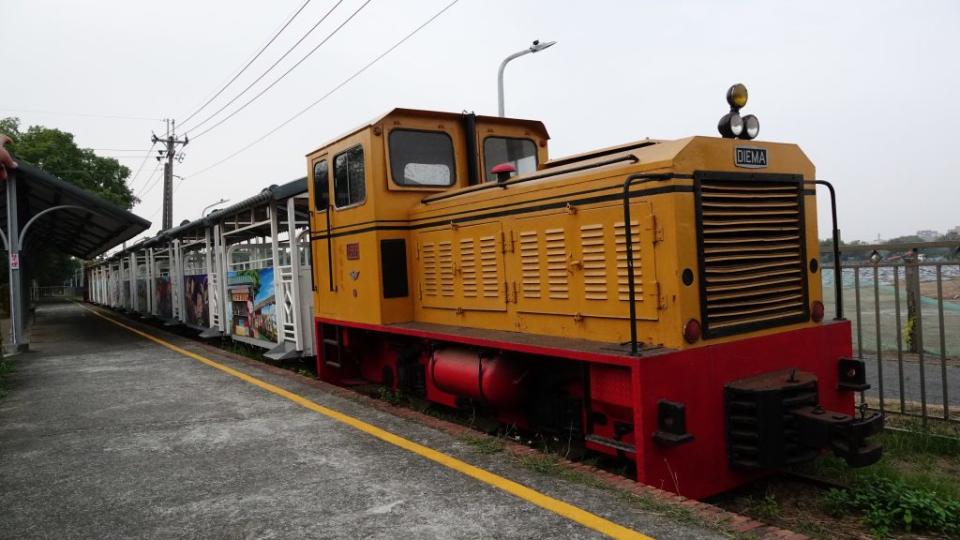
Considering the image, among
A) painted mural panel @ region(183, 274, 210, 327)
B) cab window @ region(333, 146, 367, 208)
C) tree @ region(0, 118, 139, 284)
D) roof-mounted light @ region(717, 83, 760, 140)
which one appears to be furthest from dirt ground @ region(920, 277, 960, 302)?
tree @ region(0, 118, 139, 284)

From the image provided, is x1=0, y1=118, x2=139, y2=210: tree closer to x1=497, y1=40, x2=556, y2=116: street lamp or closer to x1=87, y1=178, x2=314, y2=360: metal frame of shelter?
x1=87, y1=178, x2=314, y2=360: metal frame of shelter

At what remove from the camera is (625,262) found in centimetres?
444

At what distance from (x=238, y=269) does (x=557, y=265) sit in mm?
9935

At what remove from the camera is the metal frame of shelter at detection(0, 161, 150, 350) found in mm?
12844

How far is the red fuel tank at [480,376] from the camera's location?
202 inches

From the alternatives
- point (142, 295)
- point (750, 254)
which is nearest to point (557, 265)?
point (750, 254)

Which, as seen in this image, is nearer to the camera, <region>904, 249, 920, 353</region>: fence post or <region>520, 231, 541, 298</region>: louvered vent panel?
<region>520, 231, 541, 298</region>: louvered vent panel

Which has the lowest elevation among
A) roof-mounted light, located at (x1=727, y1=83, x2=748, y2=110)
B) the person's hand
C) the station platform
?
the station platform

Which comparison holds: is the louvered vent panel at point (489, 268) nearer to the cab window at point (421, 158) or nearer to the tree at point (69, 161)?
the cab window at point (421, 158)

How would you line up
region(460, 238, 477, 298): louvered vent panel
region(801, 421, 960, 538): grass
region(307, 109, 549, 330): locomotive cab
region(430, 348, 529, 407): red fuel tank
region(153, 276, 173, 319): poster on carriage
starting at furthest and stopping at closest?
region(153, 276, 173, 319): poster on carriage < region(307, 109, 549, 330): locomotive cab < region(460, 238, 477, 298): louvered vent panel < region(430, 348, 529, 407): red fuel tank < region(801, 421, 960, 538): grass

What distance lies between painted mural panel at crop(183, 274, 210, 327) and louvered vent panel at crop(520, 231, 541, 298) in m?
12.0

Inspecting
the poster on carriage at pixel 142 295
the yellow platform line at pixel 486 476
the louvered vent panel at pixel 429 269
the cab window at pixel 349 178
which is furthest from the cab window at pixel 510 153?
the poster on carriage at pixel 142 295

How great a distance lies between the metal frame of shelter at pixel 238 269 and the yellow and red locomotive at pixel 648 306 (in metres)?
3.71

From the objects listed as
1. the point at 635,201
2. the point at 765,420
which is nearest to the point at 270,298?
the point at 635,201
